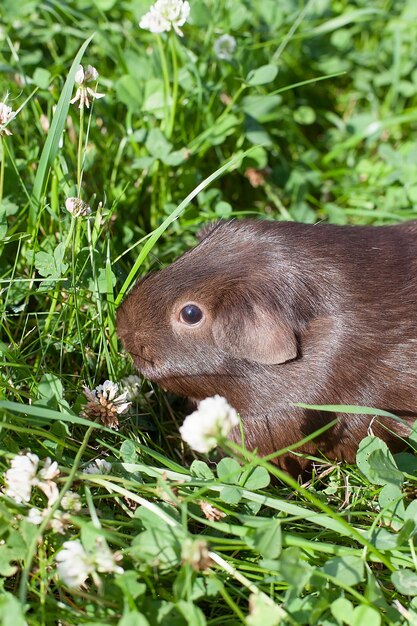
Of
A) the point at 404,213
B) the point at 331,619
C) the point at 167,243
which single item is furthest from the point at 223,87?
the point at 331,619

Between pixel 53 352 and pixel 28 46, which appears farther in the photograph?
pixel 28 46

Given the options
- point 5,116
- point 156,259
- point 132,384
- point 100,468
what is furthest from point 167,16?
point 100,468

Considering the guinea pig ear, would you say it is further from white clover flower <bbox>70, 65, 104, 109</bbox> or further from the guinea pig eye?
white clover flower <bbox>70, 65, 104, 109</bbox>

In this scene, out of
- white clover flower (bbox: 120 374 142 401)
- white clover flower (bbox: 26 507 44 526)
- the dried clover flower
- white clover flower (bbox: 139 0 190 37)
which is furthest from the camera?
white clover flower (bbox: 139 0 190 37)

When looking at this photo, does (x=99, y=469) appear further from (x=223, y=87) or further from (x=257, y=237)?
(x=223, y=87)

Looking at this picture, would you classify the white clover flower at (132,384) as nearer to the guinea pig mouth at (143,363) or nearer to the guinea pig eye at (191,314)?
the guinea pig mouth at (143,363)

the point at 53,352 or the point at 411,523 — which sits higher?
the point at 53,352

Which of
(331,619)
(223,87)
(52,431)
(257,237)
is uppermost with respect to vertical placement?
(223,87)

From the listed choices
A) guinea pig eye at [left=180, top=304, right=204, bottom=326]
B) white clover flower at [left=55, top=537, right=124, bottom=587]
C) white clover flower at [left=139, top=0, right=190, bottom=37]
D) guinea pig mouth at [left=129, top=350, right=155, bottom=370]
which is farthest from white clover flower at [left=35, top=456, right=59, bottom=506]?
white clover flower at [left=139, top=0, right=190, bottom=37]
